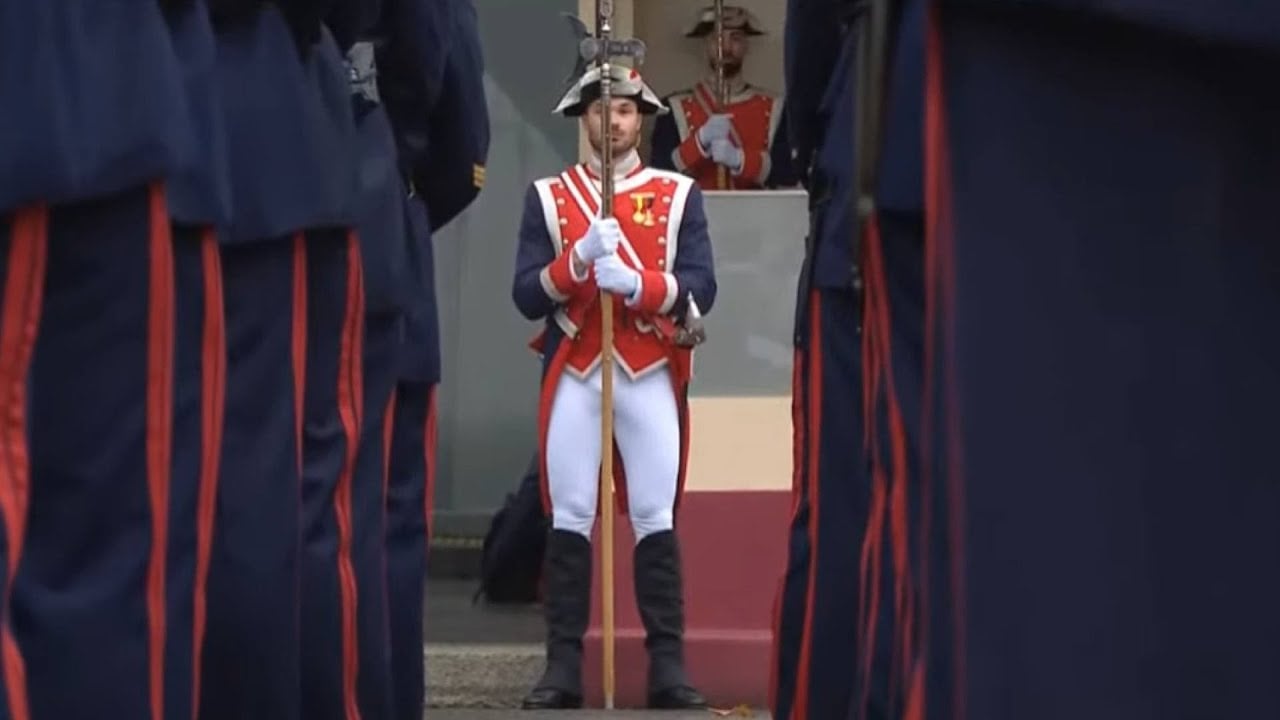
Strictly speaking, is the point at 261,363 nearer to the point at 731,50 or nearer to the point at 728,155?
the point at 728,155

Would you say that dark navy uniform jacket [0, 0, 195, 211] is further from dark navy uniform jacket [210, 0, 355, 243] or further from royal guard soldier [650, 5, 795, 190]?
royal guard soldier [650, 5, 795, 190]

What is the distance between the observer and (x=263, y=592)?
11.8ft

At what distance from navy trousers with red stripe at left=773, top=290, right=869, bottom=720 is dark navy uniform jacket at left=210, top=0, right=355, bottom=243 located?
2.57 ft

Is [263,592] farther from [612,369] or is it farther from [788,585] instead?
[612,369]

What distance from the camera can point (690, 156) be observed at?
9.57 m

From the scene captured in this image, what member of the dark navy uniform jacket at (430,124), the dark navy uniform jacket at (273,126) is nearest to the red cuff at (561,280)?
the dark navy uniform jacket at (430,124)

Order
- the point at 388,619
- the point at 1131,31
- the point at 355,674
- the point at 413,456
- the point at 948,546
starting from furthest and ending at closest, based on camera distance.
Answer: the point at 413,456 → the point at 388,619 → the point at 355,674 → the point at 948,546 → the point at 1131,31

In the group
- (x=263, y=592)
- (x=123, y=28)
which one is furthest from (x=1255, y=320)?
(x=263, y=592)

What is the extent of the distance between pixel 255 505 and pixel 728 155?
6.00 m

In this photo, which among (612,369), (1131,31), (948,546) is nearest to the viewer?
(1131,31)

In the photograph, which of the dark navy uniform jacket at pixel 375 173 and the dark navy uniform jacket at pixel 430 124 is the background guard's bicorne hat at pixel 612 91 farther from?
the dark navy uniform jacket at pixel 375 173

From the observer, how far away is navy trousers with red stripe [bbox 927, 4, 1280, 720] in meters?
2.19

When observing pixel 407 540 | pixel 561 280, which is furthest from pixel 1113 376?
pixel 561 280

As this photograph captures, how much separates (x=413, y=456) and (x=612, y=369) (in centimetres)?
172
